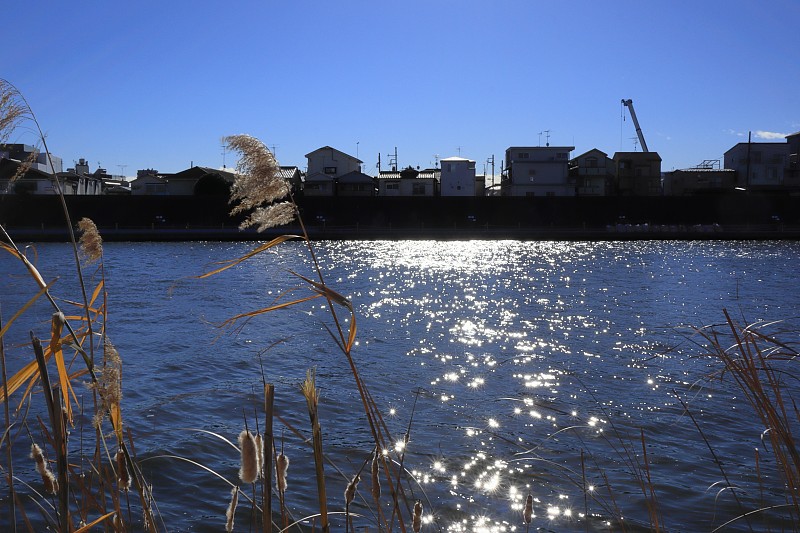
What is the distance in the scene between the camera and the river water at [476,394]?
4383 mm

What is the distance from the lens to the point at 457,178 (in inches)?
1960

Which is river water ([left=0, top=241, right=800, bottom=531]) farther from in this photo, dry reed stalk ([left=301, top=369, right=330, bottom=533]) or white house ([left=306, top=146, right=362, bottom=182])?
white house ([left=306, top=146, right=362, bottom=182])

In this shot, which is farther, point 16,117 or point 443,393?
point 443,393

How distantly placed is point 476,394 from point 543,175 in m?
43.5

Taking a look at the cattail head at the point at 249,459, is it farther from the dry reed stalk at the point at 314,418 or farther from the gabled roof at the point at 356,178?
the gabled roof at the point at 356,178

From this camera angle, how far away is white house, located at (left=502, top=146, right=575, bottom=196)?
1919 inches

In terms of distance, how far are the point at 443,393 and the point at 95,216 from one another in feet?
131

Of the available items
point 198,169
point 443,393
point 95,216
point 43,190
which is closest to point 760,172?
point 198,169

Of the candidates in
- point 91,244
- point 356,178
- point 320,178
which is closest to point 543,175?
point 356,178

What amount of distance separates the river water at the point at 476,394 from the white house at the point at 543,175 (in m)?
30.3

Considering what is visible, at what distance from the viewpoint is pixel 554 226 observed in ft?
147

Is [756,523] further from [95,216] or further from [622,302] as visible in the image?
[95,216]

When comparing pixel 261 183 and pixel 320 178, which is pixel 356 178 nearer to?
pixel 320 178

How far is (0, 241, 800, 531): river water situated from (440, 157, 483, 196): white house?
3130cm
